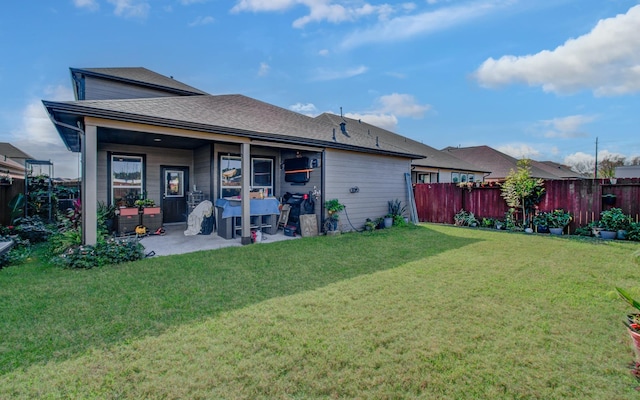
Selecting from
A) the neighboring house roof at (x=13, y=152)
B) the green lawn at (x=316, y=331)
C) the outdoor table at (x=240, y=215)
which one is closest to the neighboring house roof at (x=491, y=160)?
the green lawn at (x=316, y=331)

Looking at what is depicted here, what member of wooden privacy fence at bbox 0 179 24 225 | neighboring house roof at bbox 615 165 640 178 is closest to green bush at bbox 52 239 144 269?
wooden privacy fence at bbox 0 179 24 225

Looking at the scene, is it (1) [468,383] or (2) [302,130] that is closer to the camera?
(1) [468,383]

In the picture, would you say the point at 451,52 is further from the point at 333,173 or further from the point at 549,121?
the point at 549,121

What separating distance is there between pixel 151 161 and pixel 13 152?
24920mm

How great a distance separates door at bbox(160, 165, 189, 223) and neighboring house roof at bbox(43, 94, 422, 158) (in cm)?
247

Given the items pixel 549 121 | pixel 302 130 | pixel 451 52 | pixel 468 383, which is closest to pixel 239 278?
pixel 468 383

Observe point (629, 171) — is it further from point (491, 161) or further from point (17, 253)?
point (17, 253)

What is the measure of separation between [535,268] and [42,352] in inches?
250

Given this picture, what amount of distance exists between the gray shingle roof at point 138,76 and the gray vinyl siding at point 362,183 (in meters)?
6.63

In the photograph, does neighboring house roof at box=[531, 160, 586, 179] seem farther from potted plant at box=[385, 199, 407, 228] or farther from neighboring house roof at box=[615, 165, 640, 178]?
potted plant at box=[385, 199, 407, 228]

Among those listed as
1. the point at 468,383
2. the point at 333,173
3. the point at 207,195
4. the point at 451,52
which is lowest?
the point at 468,383

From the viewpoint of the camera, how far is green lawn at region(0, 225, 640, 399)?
197 centimetres

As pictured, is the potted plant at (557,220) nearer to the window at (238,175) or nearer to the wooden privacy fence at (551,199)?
the wooden privacy fence at (551,199)

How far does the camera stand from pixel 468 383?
6.50 feet
